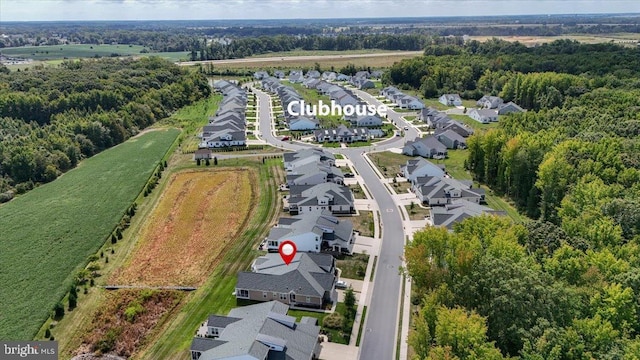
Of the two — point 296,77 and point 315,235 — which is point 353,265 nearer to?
point 315,235

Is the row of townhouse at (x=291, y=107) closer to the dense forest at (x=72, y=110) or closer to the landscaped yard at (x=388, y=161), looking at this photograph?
the dense forest at (x=72, y=110)

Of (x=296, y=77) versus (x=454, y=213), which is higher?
(x=296, y=77)

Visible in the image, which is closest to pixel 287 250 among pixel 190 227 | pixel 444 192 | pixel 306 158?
pixel 190 227

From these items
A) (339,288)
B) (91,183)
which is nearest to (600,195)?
(339,288)

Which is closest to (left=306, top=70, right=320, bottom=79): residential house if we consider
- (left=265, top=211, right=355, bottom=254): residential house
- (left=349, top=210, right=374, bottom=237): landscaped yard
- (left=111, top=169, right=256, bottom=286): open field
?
(left=111, top=169, right=256, bottom=286): open field

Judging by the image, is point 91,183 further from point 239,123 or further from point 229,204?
point 239,123

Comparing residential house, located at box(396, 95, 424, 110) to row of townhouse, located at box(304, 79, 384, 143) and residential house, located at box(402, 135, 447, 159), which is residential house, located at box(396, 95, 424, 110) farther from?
residential house, located at box(402, 135, 447, 159)
